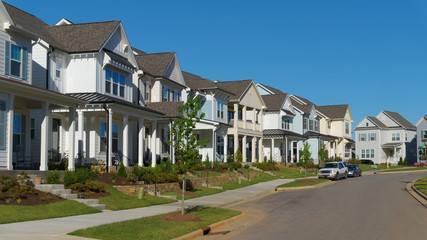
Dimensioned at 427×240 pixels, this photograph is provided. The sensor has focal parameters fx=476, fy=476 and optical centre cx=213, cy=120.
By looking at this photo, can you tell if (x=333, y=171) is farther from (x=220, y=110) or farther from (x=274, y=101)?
(x=274, y=101)

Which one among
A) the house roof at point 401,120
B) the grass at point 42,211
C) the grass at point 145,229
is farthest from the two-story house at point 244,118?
the house roof at point 401,120

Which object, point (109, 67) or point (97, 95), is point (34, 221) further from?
point (109, 67)

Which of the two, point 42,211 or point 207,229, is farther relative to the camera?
point 42,211

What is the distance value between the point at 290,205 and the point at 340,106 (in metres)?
Result: 64.4

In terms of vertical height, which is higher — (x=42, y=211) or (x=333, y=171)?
(x=333, y=171)

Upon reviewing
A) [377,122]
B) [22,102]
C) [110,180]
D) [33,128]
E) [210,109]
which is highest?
Answer: [377,122]

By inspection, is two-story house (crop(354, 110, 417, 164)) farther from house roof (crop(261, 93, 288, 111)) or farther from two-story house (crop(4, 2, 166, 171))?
two-story house (crop(4, 2, 166, 171))

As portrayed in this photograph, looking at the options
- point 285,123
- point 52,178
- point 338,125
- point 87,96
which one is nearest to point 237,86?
point 285,123

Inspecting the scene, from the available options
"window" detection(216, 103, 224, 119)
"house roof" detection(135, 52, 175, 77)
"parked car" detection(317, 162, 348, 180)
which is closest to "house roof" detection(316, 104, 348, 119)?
"parked car" detection(317, 162, 348, 180)

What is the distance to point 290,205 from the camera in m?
22.9

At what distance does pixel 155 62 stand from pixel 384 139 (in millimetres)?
64055

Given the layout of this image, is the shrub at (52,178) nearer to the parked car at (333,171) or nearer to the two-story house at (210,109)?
the two-story house at (210,109)

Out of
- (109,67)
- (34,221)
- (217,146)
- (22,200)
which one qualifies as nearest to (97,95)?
(109,67)

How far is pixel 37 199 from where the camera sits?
57.7ft
